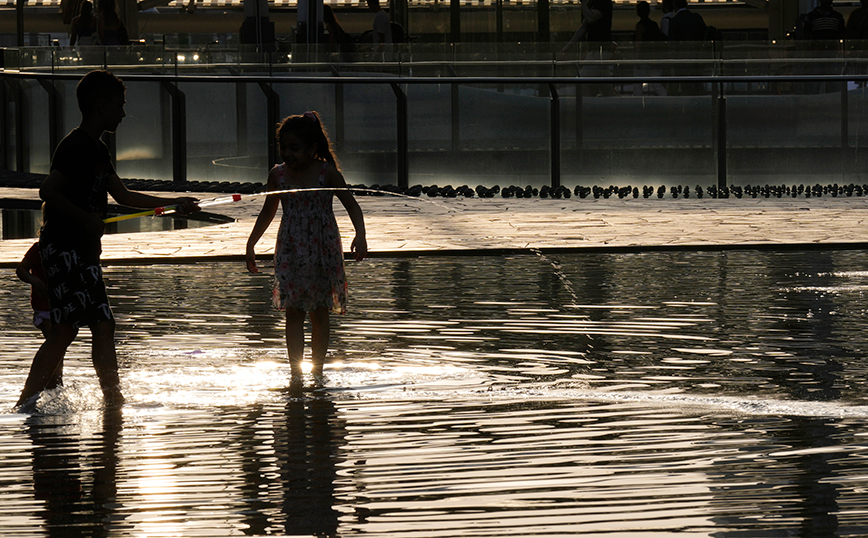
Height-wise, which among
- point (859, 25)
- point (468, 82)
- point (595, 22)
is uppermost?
point (595, 22)

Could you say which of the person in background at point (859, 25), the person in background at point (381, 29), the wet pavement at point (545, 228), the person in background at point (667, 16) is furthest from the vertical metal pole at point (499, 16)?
the wet pavement at point (545, 228)

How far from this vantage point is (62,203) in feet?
22.0

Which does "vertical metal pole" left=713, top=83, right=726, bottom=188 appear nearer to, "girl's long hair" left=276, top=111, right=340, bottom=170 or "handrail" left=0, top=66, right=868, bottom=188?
"handrail" left=0, top=66, right=868, bottom=188

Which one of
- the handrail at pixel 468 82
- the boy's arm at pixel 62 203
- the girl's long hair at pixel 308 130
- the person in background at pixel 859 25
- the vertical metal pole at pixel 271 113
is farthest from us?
the person in background at pixel 859 25

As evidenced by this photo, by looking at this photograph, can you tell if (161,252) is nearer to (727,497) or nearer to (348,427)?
(348,427)

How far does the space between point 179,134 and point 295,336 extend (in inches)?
567

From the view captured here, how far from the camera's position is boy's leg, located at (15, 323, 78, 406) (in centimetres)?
694

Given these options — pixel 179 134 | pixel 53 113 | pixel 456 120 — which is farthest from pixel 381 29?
pixel 53 113

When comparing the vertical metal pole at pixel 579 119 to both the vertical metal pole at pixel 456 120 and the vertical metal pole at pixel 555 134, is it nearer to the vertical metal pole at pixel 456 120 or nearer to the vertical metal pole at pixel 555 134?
the vertical metal pole at pixel 555 134

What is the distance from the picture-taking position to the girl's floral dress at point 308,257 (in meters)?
7.85

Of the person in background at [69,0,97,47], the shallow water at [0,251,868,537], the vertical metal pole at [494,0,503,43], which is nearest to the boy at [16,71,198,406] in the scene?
the shallow water at [0,251,868,537]

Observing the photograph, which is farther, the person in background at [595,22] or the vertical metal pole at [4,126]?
the vertical metal pole at [4,126]

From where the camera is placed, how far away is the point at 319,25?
24719 mm

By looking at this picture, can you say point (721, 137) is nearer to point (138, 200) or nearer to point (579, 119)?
point (579, 119)
